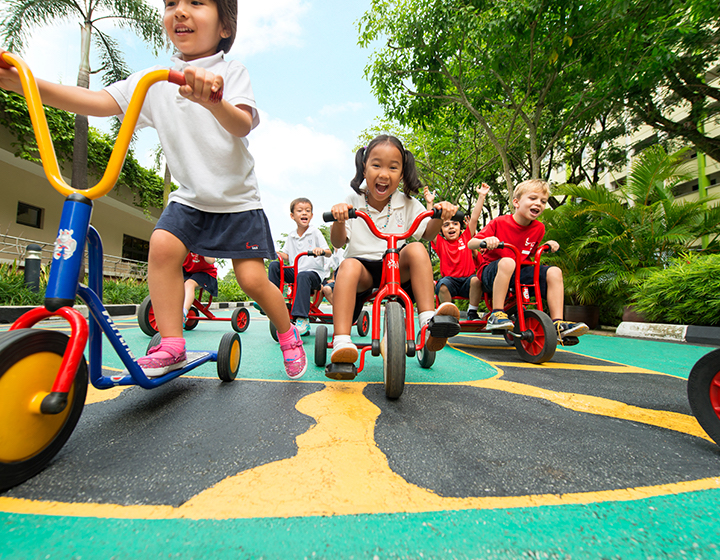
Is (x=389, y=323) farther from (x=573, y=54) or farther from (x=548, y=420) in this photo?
(x=573, y=54)

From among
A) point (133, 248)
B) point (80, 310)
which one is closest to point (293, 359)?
point (80, 310)

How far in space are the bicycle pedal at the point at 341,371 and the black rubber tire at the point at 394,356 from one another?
0.20m

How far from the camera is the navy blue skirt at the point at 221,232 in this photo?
1.75 metres

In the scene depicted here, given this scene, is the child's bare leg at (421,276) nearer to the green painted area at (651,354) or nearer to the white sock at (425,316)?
the white sock at (425,316)

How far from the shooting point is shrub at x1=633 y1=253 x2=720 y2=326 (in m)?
4.54

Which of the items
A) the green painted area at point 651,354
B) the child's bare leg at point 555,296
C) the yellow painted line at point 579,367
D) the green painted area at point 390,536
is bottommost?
the green painted area at point 651,354

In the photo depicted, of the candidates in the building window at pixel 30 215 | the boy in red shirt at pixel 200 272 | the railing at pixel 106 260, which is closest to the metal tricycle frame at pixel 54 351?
the boy in red shirt at pixel 200 272

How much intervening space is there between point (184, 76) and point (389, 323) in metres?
1.28

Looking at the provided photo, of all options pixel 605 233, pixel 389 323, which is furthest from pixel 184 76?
pixel 605 233

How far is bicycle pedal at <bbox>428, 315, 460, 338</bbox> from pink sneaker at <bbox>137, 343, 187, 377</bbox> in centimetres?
123

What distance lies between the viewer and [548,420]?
1468 mm

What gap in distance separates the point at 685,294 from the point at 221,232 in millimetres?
5894

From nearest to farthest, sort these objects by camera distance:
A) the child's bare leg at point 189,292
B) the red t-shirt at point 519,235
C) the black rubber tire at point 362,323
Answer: the red t-shirt at point 519,235
the child's bare leg at point 189,292
the black rubber tire at point 362,323

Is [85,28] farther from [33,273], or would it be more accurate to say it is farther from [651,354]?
[651,354]
